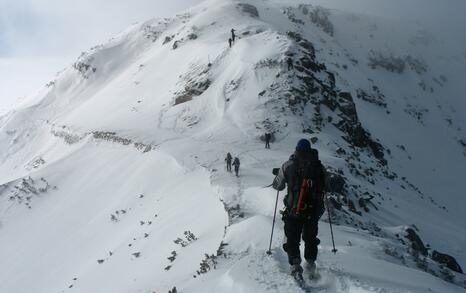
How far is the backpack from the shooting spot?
8055mm

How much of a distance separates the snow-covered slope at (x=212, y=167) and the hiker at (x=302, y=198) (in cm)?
51

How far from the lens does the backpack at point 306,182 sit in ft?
26.4

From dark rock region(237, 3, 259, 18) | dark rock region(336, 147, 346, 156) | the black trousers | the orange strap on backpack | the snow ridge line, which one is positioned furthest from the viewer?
dark rock region(237, 3, 259, 18)

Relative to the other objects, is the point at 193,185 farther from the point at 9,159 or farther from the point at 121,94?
the point at 9,159

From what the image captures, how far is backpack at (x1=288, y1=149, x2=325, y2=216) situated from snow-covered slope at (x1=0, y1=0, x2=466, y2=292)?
138 cm

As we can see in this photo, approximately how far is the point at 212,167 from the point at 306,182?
1594cm

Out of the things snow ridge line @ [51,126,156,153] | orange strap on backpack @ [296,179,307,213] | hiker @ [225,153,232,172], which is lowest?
snow ridge line @ [51,126,156,153]

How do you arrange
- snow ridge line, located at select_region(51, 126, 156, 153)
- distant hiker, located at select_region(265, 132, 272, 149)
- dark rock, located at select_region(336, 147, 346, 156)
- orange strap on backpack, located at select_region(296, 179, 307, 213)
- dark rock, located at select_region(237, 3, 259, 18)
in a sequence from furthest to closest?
dark rock, located at select_region(237, 3, 259, 18)
snow ridge line, located at select_region(51, 126, 156, 153)
dark rock, located at select_region(336, 147, 346, 156)
distant hiker, located at select_region(265, 132, 272, 149)
orange strap on backpack, located at select_region(296, 179, 307, 213)

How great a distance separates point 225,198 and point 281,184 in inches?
341

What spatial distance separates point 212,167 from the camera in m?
23.8

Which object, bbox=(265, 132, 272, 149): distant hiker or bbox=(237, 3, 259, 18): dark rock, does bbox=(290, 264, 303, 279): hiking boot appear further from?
bbox=(237, 3, 259, 18): dark rock

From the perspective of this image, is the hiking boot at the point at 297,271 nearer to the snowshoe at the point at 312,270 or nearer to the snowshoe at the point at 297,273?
the snowshoe at the point at 297,273

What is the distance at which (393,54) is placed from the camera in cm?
8475

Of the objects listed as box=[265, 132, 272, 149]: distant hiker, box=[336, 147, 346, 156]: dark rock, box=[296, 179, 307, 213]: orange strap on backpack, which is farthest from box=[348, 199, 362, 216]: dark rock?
box=[296, 179, 307, 213]: orange strap on backpack
